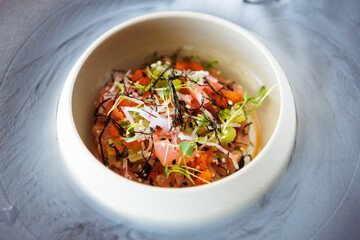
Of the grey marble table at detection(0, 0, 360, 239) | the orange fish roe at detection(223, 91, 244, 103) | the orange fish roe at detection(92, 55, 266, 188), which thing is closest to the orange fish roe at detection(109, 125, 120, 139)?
the orange fish roe at detection(92, 55, 266, 188)

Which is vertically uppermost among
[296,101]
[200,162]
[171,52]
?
[171,52]

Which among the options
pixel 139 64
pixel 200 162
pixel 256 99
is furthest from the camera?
pixel 139 64

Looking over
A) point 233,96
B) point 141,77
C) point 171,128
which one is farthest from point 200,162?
point 141,77

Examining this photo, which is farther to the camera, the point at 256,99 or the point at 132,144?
the point at 256,99

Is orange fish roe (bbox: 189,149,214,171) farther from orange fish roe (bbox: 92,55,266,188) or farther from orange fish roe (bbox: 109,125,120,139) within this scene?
orange fish roe (bbox: 109,125,120,139)

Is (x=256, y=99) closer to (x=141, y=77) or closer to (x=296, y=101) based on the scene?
(x=296, y=101)

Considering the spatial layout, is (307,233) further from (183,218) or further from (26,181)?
(26,181)

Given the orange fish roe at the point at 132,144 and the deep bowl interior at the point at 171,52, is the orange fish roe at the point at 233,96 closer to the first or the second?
the deep bowl interior at the point at 171,52

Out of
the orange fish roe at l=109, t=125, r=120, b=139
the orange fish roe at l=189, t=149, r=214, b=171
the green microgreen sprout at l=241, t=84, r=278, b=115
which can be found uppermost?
the green microgreen sprout at l=241, t=84, r=278, b=115

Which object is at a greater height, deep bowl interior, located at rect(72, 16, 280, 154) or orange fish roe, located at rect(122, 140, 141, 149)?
deep bowl interior, located at rect(72, 16, 280, 154)
